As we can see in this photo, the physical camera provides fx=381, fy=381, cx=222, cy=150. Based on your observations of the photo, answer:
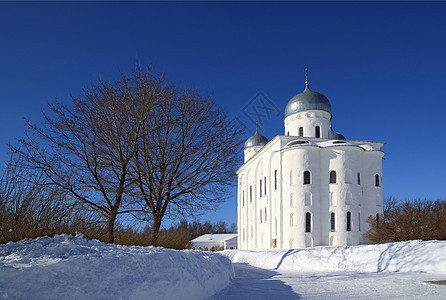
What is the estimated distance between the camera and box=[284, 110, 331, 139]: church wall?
120ft

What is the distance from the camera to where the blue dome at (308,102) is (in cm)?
3681

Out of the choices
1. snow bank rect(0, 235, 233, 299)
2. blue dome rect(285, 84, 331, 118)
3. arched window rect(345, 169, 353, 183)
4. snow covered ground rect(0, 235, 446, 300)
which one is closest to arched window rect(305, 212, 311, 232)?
arched window rect(345, 169, 353, 183)

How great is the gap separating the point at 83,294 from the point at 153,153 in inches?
328

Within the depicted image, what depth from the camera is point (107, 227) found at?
1090 centimetres

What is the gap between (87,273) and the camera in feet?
16.9

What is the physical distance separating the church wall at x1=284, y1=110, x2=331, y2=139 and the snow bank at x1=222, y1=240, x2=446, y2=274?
20289 mm

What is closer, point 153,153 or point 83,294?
point 83,294

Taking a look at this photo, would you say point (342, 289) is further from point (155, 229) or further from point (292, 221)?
point (292, 221)

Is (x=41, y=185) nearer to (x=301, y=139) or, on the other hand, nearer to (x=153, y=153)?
(x=153, y=153)

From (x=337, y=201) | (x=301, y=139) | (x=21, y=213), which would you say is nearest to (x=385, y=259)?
(x=21, y=213)

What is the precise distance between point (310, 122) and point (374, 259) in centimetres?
2362

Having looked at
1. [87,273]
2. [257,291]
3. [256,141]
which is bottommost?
[257,291]

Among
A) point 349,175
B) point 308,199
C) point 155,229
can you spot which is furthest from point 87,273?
point 349,175

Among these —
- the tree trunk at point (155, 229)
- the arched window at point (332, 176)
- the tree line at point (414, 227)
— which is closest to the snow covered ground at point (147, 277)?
the tree trunk at point (155, 229)
